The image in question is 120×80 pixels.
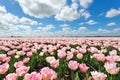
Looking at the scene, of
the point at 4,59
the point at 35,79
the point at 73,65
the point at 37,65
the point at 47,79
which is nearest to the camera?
the point at 35,79

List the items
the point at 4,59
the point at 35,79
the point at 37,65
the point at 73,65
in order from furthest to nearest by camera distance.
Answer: the point at 37,65, the point at 4,59, the point at 73,65, the point at 35,79

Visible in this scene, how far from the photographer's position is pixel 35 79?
6.19ft

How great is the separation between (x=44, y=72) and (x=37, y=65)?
93.2 inches

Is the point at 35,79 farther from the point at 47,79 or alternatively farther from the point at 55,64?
the point at 55,64

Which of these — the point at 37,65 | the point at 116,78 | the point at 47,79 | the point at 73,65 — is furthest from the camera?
the point at 37,65

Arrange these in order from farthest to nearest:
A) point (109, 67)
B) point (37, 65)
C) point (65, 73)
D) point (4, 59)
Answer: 1. point (37, 65)
2. point (4, 59)
3. point (65, 73)
4. point (109, 67)

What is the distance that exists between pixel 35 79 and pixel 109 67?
1.04 metres

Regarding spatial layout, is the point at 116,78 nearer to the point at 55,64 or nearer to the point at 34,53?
the point at 55,64

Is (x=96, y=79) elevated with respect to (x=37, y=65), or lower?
elevated

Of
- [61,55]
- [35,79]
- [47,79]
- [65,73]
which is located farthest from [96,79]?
[61,55]

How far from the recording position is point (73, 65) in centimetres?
290

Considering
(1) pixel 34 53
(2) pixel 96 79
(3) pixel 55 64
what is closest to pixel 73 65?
(3) pixel 55 64

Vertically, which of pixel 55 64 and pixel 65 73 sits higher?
pixel 55 64

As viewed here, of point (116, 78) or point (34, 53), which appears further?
point (34, 53)
